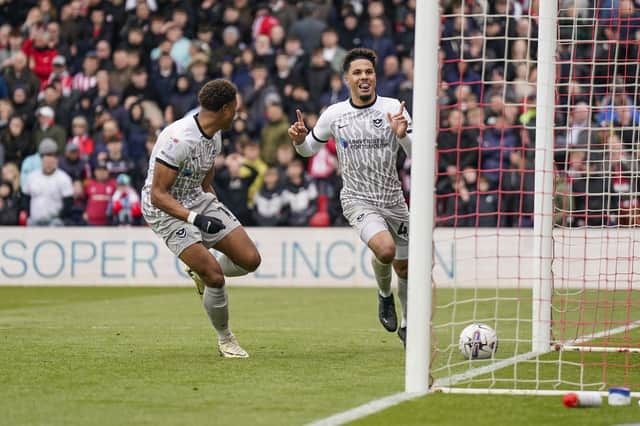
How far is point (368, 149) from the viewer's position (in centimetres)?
1062

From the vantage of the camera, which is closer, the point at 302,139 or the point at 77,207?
the point at 302,139

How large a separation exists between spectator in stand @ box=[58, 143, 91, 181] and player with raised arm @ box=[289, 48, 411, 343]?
36.3 ft

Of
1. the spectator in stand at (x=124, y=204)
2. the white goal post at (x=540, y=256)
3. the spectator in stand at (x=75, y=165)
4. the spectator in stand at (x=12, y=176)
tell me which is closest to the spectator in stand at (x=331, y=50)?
the spectator in stand at (x=124, y=204)

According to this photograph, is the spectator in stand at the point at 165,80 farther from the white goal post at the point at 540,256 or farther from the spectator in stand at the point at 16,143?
the white goal post at the point at 540,256

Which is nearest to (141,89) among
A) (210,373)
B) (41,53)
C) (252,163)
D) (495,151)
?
(41,53)

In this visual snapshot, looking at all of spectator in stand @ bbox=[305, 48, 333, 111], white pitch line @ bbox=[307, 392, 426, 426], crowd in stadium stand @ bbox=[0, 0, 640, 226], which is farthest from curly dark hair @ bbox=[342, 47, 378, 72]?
spectator in stand @ bbox=[305, 48, 333, 111]

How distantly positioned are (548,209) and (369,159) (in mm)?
1589

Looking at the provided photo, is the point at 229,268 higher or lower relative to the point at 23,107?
lower

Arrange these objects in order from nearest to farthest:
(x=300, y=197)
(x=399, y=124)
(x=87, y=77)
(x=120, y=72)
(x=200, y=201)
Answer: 1. (x=399, y=124)
2. (x=200, y=201)
3. (x=300, y=197)
4. (x=120, y=72)
5. (x=87, y=77)

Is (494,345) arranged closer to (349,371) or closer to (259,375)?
(349,371)

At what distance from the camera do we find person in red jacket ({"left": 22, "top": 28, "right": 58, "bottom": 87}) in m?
23.7

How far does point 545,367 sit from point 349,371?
147 centimetres

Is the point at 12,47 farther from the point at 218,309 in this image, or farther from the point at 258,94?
the point at 218,309

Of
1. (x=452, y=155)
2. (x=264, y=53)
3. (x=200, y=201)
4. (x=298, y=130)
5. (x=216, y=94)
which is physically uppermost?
(x=264, y=53)
